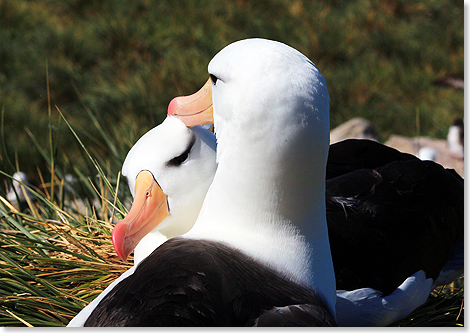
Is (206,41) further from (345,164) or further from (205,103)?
(205,103)

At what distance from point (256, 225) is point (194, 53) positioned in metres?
6.49

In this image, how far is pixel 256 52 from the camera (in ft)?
5.22

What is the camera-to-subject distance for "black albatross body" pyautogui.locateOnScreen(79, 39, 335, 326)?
1.44m

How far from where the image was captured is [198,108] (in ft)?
6.27

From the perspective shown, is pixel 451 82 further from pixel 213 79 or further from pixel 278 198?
pixel 278 198

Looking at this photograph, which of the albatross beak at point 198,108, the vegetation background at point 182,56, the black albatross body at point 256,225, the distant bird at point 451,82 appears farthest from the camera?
the distant bird at point 451,82

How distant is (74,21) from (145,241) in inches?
289

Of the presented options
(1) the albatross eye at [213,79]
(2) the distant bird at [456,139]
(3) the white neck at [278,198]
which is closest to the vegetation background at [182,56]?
(2) the distant bird at [456,139]

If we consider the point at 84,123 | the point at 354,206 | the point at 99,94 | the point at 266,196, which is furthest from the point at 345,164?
the point at 99,94

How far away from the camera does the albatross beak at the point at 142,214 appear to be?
76.3 inches

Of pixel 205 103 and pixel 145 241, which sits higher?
pixel 205 103

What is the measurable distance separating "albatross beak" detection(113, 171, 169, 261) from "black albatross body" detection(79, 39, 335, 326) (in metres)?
0.30

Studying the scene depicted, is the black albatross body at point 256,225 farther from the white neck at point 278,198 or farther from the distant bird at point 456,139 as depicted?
the distant bird at point 456,139

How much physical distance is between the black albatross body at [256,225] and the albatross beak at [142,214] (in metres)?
0.30
